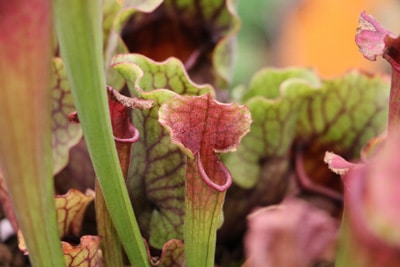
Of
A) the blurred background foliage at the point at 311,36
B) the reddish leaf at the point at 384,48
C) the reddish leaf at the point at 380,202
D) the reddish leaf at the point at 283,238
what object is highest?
the reddish leaf at the point at 384,48

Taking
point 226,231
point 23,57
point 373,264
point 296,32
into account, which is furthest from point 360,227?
point 296,32

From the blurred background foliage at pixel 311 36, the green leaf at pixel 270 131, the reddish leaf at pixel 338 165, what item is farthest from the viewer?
the blurred background foliage at pixel 311 36

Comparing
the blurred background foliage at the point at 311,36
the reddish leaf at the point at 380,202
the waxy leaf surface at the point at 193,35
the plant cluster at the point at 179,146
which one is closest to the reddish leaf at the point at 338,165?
the plant cluster at the point at 179,146

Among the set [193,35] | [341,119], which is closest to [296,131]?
[341,119]

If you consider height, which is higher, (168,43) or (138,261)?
(168,43)

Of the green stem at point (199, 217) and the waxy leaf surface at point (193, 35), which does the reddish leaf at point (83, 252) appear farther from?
the waxy leaf surface at point (193, 35)

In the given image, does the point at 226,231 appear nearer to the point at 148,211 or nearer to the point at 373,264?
the point at 148,211

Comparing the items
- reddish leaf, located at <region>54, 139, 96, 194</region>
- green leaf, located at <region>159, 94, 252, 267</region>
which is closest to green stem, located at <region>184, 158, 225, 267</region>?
green leaf, located at <region>159, 94, 252, 267</region>
